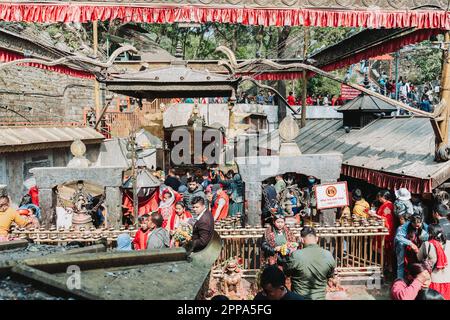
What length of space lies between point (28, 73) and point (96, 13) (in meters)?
11.9

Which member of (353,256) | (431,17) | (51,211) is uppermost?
(431,17)

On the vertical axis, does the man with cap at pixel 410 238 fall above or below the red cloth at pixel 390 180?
below

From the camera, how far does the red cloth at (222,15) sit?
8.55 meters

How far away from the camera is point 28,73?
60.8ft

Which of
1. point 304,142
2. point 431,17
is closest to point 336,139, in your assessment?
point 304,142

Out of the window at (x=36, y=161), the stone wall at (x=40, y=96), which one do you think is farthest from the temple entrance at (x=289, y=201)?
the window at (x=36, y=161)

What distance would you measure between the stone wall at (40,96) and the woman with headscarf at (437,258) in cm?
1233

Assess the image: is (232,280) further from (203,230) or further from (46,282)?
(46,282)

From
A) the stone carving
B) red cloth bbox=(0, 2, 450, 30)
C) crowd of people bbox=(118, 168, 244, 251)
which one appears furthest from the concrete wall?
red cloth bbox=(0, 2, 450, 30)

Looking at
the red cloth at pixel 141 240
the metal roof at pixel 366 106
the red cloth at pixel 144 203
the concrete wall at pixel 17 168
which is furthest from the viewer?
the metal roof at pixel 366 106

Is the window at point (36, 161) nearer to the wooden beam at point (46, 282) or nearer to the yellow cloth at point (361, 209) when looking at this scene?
the yellow cloth at point (361, 209)

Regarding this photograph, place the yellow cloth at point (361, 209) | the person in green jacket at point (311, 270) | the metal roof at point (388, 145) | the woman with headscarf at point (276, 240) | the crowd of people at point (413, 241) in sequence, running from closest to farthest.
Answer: the person in green jacket at point (311, 270)
the crowd of people at point (413, 241)
the woman with headscarf at point (276, 240)
the yellow cloth at point (361, 209)
the metal roof at point (388, 145)

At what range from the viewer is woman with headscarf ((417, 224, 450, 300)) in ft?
19.8
